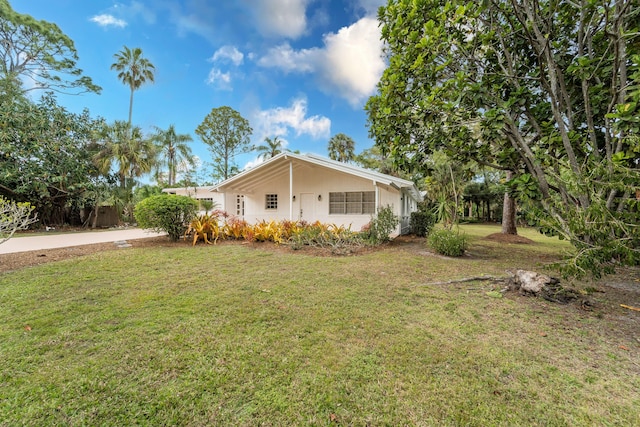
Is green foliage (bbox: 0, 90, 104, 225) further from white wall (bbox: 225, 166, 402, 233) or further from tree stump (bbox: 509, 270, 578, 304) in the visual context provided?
tree stump (bbox: 509, 270, 578, 304)

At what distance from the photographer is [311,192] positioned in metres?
13.6

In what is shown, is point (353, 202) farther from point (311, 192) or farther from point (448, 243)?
point (448, 243)

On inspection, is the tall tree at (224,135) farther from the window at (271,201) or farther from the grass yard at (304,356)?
the grass yard at (304,356)

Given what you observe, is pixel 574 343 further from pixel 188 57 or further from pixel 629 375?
pixel 188 57

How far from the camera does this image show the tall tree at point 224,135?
27938 millimetres

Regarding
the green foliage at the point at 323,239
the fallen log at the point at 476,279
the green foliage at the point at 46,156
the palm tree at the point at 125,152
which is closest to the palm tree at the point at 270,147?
the palm tree at the point at 125,152

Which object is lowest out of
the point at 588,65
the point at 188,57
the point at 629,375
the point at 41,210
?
the point at 629,375

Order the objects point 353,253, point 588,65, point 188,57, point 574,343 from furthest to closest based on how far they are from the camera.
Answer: point 188,57, point 353,253, point 588,65, point 574,343

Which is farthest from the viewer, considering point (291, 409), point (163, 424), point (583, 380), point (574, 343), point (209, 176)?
point (209, 176)

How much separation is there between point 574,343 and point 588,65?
12.2 ft

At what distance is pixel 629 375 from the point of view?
2324 mm

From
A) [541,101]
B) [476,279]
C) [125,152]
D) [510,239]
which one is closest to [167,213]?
[476,279]

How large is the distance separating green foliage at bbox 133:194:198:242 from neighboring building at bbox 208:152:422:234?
346cm

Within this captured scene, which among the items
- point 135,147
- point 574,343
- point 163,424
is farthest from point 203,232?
point 135,147
